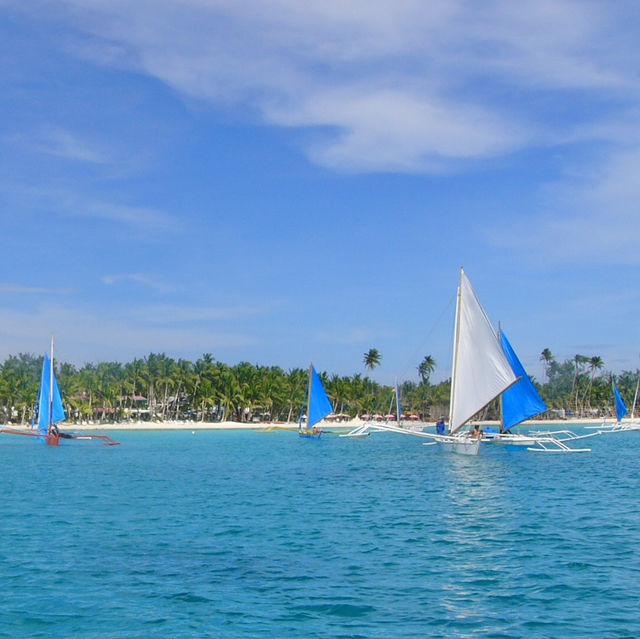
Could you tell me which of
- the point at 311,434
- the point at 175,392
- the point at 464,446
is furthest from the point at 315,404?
the point at 175,392

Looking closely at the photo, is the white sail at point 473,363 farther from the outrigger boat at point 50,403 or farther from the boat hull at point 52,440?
the boat hull at point 52,440

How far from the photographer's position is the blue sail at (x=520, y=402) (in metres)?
58.1

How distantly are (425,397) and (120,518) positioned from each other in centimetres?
15822

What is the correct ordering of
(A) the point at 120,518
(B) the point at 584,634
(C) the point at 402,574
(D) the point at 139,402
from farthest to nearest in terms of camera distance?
(D) the point at 139,402, (A) the point at 120,518, (C) the point at 402,574, (B) the point at 584,634

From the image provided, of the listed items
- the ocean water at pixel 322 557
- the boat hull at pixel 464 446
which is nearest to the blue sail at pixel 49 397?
the ocean water at pixel 322 557

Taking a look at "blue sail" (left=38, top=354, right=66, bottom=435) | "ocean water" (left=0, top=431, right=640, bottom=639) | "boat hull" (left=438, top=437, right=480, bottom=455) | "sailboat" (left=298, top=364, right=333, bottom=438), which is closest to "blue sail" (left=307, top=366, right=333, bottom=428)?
"sailboat" (left=298, top=364, right=333, bottom=438)

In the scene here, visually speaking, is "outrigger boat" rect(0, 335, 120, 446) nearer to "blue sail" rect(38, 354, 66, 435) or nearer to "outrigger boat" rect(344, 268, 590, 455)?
"blue sail" rect(38, 354, 66, 435)

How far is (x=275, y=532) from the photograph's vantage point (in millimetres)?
23594

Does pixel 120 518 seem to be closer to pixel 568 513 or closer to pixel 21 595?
pixel 21 595

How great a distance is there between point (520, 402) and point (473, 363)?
11919 millimetres

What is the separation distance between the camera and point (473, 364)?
160 ft

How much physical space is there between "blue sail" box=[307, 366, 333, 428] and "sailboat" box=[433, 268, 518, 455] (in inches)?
1405

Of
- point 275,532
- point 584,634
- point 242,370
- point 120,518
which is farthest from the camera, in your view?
point 242,370

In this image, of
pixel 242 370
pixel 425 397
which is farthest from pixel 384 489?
pixel 425 397
